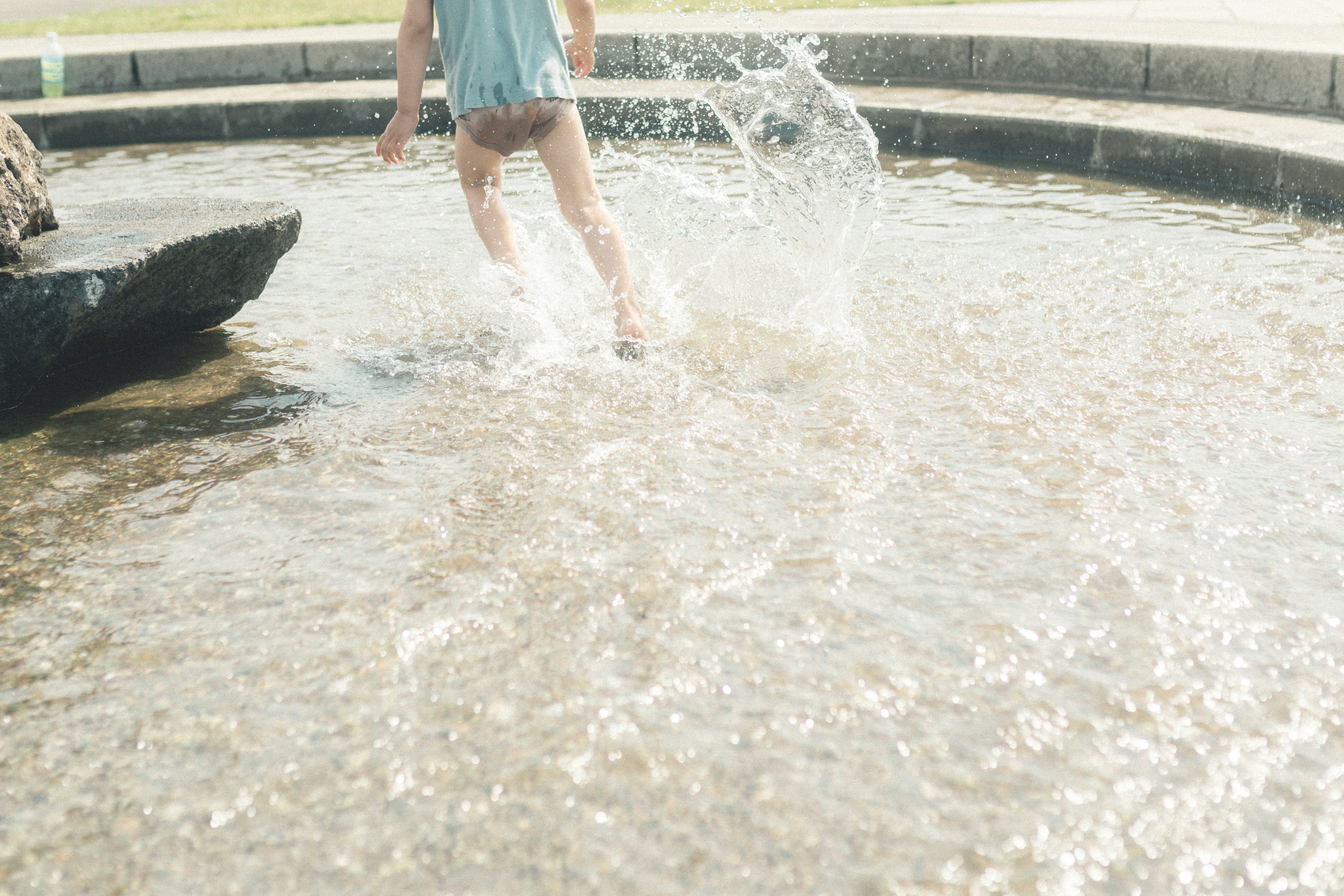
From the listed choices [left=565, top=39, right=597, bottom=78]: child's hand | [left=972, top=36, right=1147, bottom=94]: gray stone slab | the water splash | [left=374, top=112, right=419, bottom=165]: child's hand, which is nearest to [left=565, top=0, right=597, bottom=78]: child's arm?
[left=565, top=39, right=597, bottom=78]: child's hand

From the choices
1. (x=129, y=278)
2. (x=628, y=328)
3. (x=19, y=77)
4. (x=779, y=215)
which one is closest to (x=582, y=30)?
(x=628, y=328)

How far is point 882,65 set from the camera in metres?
8.25

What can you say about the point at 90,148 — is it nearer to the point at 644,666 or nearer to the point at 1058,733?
the point at 644,666

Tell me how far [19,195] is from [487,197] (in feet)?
4.65

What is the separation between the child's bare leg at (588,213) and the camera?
11.8 feet

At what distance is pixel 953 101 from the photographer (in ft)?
23.8

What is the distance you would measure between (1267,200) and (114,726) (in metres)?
5.39

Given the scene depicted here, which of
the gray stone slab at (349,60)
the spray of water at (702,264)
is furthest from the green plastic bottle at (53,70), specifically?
the spray of water at (702,264)

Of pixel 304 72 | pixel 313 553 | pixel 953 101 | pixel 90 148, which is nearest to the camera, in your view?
pixel 313 553

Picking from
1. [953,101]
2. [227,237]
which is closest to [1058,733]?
[227,237]

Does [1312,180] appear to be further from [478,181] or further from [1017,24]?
[478,181]

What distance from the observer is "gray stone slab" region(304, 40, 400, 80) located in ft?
29.9

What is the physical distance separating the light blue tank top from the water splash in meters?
1.07

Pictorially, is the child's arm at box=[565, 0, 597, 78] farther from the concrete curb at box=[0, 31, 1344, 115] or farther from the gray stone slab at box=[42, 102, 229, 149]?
the gray stone slab at box=[42, 102, 229, 149]
